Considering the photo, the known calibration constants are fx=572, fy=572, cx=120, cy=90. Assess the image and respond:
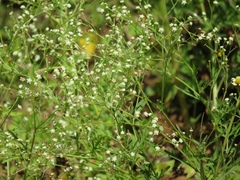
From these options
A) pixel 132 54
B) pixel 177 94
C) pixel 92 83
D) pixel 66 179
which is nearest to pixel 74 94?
pixel 92 83

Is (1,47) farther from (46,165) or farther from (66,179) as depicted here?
(66,179)

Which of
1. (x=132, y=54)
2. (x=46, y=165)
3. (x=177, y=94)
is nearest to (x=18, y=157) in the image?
(x=46, y=165)

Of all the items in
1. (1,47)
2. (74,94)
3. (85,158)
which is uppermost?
(1,47)

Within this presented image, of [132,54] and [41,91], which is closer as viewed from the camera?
[41,91]

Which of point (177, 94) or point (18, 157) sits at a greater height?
point (18, 157)

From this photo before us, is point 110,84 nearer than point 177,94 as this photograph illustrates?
Yes

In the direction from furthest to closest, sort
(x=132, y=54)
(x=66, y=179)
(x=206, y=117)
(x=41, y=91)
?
(x=206, y=117) → (x=66, y=179) → (x=132, y=54) → (x=41, y=91)

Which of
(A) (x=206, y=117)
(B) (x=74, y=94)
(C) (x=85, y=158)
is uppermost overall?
(B) (x=74, y=94)

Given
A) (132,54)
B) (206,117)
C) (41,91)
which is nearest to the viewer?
(41,91)

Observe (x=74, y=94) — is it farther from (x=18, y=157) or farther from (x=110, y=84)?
(x=18, y=157)
